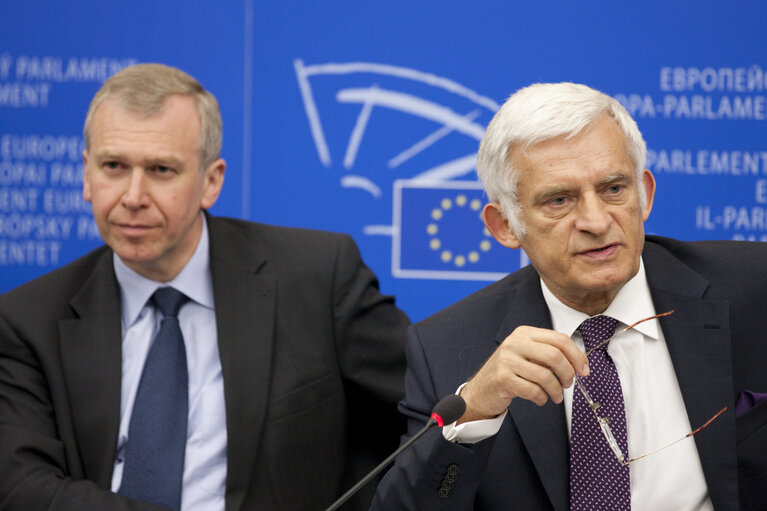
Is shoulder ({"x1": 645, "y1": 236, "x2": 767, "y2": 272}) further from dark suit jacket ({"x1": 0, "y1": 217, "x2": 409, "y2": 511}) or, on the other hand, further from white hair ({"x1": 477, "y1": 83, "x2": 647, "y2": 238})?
dark suit jacket ({"x1": 0, "y1": 217, "x2": 409, "y2": 511})

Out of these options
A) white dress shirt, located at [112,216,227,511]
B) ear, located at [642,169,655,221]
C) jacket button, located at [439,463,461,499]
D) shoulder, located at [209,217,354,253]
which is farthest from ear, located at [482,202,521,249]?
white dress shirt, located at [112,216,227,511]

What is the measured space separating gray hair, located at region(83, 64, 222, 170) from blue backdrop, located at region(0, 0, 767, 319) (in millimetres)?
662

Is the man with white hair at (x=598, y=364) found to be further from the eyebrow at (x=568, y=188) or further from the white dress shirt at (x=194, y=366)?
the white dress shirt at (x=194, y=366)


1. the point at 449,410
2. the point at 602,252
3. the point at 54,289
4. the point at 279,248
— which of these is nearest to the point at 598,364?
the point at 602,252

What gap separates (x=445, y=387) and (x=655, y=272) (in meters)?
0.54

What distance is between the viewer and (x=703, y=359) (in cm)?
202

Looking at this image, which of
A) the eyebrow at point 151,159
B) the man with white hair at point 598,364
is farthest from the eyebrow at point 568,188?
the eyebrow at point 151,159

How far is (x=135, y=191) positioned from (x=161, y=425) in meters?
0.62

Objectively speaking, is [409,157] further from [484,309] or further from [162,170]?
[484,309]

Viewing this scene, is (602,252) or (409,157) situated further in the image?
(409,157)

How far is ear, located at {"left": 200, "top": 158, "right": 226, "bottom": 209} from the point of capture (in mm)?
2762

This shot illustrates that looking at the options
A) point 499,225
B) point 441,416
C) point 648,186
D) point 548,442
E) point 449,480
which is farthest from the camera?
point 499,225

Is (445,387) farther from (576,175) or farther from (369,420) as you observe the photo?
(369,420)

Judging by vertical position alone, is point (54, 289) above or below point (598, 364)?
above
